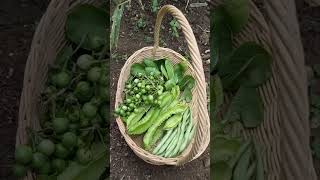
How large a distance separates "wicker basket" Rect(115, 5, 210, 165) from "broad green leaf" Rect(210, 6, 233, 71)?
518 mm

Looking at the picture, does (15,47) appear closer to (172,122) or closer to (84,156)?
(84,156)

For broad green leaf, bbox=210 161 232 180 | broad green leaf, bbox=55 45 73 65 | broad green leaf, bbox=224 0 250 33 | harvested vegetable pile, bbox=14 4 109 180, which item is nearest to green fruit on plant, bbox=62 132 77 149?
harvested vegetable pile, bbox=14 4 109 180

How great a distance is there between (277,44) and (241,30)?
0.58 ft

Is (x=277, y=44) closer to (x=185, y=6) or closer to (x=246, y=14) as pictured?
(x=246, y=14)

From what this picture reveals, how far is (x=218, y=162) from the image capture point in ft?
5.15

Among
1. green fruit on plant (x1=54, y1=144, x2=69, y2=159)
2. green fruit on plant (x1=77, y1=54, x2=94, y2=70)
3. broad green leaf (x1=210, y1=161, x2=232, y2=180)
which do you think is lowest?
broad green leaf (x1=210, y1=161, x2=232, y2=180)

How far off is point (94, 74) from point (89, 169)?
0.24m

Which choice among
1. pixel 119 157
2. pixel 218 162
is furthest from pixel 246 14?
pixel 119 157

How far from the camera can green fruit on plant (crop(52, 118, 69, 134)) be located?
5.23 ft

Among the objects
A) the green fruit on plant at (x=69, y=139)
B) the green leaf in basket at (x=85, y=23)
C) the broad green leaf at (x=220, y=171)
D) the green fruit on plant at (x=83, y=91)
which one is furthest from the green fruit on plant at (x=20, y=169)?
the broad green leaf at (x=220, y=171)

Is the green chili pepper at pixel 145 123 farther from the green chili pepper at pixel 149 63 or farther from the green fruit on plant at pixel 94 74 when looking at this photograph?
the green fruit on plant at pixel 94 74

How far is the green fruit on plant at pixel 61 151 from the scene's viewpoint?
160 cm

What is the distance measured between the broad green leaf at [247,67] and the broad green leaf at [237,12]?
0.30ft

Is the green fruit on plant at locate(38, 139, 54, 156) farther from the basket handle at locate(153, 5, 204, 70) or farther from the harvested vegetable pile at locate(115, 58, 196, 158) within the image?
the basket handle at locate(153, 5, 204, 70)
